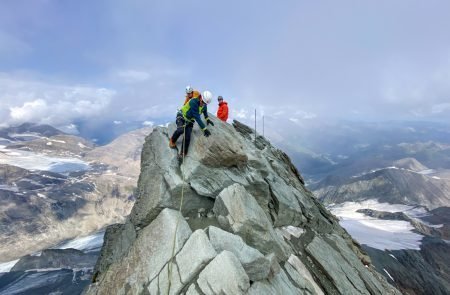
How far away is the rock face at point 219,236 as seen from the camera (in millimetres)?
17000

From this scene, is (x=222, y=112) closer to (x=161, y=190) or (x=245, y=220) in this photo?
(x=161, y=190)

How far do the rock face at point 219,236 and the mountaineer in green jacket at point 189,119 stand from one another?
2.52ft

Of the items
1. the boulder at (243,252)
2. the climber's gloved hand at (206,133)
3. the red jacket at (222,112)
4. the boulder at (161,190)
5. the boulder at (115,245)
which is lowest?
the boulder at (115,245)

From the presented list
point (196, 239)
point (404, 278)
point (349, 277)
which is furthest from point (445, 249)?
point (196, 239)

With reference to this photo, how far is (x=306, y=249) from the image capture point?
2509 centimetres

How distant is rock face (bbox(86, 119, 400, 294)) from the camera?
17000 mm

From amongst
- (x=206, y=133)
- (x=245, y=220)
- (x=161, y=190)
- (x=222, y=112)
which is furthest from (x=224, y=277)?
(x=222, y=112)

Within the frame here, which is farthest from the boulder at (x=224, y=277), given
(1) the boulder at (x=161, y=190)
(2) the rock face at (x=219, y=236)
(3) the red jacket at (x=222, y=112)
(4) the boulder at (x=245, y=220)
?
(3) the red jacket at (x=222, y=112)

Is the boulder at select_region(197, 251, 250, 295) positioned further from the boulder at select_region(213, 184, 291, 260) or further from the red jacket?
the red jacket

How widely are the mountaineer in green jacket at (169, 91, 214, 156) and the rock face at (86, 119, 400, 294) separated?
77cm

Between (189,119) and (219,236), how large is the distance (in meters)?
10.1

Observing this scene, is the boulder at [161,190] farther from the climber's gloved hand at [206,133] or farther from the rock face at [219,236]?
the climber's gloved hand at [206,133]

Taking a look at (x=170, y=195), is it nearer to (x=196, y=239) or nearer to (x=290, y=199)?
(x=196, y=239)

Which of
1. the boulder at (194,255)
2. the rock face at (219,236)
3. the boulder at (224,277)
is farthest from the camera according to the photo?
the rock face at (219,236)
